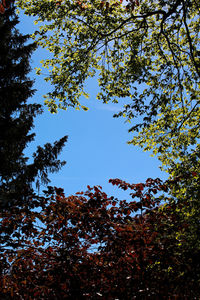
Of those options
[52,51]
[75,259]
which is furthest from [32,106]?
[75,259]

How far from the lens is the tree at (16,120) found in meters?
12.5

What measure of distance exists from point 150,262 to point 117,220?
98 cm

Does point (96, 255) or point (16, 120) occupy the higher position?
point (16, 120)

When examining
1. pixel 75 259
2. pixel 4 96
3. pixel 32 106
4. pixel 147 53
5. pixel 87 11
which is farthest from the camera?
pixel 32 106

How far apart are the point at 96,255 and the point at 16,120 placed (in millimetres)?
10949

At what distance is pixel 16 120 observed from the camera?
527 inches

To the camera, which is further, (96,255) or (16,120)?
(16,120)

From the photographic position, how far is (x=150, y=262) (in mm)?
4238

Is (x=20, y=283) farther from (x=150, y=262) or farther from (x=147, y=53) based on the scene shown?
(x=147, y=53)

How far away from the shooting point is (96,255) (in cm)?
437

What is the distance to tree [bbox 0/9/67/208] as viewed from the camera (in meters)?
12.5

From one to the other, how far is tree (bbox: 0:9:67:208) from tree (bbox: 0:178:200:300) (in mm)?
8110

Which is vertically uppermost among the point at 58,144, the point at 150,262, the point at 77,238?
the point at 58,144

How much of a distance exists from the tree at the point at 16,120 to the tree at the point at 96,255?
26.6ft
